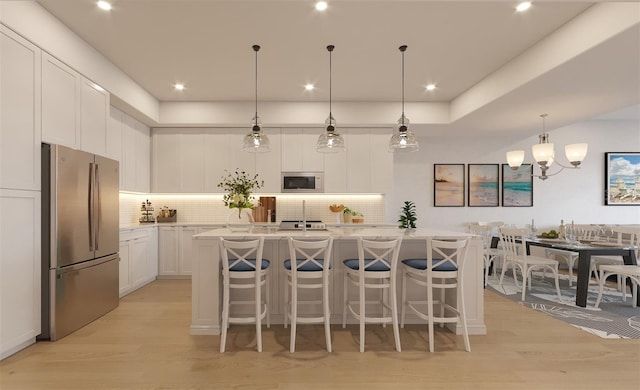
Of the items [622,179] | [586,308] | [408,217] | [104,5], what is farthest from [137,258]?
[622,179]

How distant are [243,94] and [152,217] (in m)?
2.79

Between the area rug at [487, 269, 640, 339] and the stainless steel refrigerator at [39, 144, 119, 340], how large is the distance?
5173mm

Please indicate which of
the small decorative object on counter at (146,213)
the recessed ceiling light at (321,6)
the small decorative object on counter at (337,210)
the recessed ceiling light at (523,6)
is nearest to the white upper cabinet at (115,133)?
the small decorative object on counter at (146,213)

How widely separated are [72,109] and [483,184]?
22.5ft

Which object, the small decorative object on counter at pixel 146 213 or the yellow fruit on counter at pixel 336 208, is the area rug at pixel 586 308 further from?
the small decorative object on counter at pixel 146 213

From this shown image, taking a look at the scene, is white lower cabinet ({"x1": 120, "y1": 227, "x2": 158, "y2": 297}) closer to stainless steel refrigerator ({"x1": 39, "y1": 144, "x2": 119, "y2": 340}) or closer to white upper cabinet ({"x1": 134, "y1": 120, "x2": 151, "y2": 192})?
stainless steel refrigerator ({"x1": 39, "y1": 144, "x2": 119, "y2": 340})

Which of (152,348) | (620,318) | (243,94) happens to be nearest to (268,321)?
(152,348)

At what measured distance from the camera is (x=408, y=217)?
6.05 metres

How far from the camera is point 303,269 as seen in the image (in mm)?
2863

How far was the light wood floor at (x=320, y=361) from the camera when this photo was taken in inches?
90.0

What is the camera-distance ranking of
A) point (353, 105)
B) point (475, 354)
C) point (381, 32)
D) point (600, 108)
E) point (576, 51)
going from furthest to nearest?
point (353, 105) → point (600, 108) → point (381, 32) → point (576, 51) → point (475, 354)

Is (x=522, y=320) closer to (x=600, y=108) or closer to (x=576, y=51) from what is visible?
(x=576, y=51)

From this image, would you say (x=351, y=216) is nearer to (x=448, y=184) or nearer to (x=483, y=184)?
(x=448, y=184)

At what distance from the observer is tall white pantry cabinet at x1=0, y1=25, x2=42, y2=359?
2.53m
